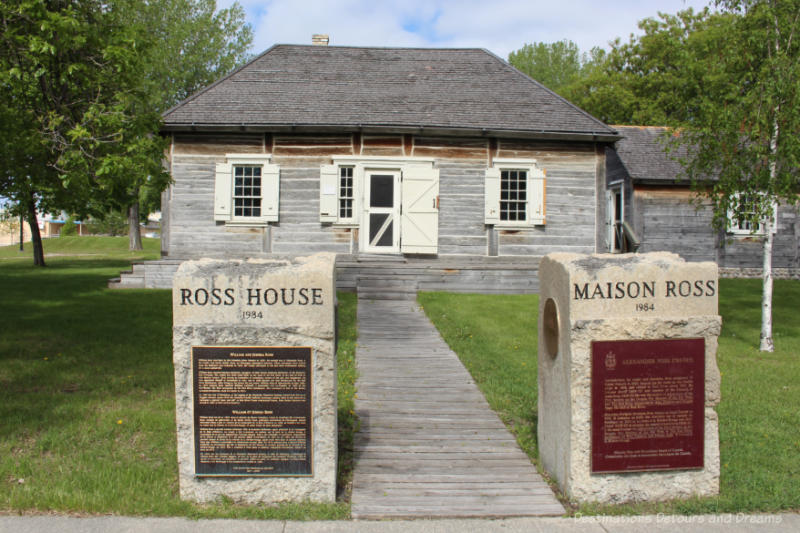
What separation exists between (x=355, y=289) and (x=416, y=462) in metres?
8.80

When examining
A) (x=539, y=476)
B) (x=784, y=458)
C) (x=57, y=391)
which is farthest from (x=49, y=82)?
(x=784, y=458)

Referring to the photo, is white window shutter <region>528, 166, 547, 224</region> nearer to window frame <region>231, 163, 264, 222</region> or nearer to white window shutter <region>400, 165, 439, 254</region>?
white window shutter <region>400, 165, 439, 254</region>

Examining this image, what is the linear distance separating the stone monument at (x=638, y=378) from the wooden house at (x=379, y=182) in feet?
33.8

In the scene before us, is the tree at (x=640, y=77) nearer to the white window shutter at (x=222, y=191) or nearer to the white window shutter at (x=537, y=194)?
the white window shutter at (x=537, y=194)

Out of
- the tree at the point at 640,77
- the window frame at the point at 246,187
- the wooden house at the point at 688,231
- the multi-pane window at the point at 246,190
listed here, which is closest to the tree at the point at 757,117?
the window frame at the point at 246,187

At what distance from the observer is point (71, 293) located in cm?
1352

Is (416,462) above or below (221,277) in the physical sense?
below

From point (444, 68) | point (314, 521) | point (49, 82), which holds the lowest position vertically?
point (314, 521)

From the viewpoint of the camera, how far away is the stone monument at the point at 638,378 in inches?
154

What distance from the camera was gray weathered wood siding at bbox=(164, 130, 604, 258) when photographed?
1458 cm

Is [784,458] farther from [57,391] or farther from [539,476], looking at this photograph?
[57,391]

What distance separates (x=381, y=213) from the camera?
48.6 feet

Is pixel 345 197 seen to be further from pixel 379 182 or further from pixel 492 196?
pixel 492 196

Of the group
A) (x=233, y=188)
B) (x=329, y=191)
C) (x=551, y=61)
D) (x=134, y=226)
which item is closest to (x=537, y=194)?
(x=329, y=191)
